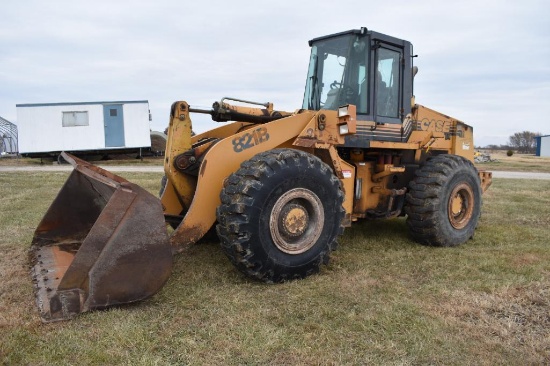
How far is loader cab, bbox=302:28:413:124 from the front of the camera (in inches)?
227

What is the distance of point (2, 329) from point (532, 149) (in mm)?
84973

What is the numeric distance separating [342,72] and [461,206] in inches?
100

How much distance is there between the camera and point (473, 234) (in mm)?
Result: 6715

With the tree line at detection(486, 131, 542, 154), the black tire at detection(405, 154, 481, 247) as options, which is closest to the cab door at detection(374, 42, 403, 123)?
A: the black tire at detection(405, 154, 481, 247)

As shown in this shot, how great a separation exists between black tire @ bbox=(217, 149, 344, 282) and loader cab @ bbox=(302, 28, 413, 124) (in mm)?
1470

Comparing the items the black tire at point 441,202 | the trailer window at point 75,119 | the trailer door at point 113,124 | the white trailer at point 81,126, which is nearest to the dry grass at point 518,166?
the white trailer at point 81,126

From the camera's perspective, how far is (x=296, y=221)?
178 inches

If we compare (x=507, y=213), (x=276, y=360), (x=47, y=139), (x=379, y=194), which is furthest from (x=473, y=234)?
(x=47, y=139)

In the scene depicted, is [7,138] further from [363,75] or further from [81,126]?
[363,75]

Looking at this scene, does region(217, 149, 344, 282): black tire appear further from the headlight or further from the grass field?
the headlight

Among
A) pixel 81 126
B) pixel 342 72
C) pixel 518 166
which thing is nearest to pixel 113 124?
pixel 81 126

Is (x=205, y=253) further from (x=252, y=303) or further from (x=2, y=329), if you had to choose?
(x=2, y=329)

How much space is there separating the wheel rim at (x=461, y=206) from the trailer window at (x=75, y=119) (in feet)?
73.4

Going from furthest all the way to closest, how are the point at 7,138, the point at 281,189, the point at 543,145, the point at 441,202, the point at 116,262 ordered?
the point at 543,145, the point at 7,138, the point at 441,202, the point at 281,189, the point at 116,262
